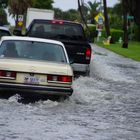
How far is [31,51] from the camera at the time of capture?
573 inches

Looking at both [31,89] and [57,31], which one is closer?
[31,89]

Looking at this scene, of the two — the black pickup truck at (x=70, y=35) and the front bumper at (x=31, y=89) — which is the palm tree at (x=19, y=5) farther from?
the front bumper at (x=31, y=89)

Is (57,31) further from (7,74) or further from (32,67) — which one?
(7,74)

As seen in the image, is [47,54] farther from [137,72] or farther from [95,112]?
[137,72]

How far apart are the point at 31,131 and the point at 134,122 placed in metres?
2.73

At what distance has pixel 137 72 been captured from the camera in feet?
88.7

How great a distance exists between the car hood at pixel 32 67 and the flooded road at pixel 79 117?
2.49 ft

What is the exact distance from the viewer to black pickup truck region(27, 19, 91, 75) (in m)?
19.9

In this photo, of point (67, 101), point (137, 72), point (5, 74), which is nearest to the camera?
point (5, 74)

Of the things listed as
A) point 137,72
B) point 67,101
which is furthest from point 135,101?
point 137,72

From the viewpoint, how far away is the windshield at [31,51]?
47.2ft

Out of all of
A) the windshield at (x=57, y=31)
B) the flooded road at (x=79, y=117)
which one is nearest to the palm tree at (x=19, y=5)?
the windshield at (x=57, y=31)

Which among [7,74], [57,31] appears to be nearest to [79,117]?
[7,74]

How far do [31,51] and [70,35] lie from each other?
21.2 ft
